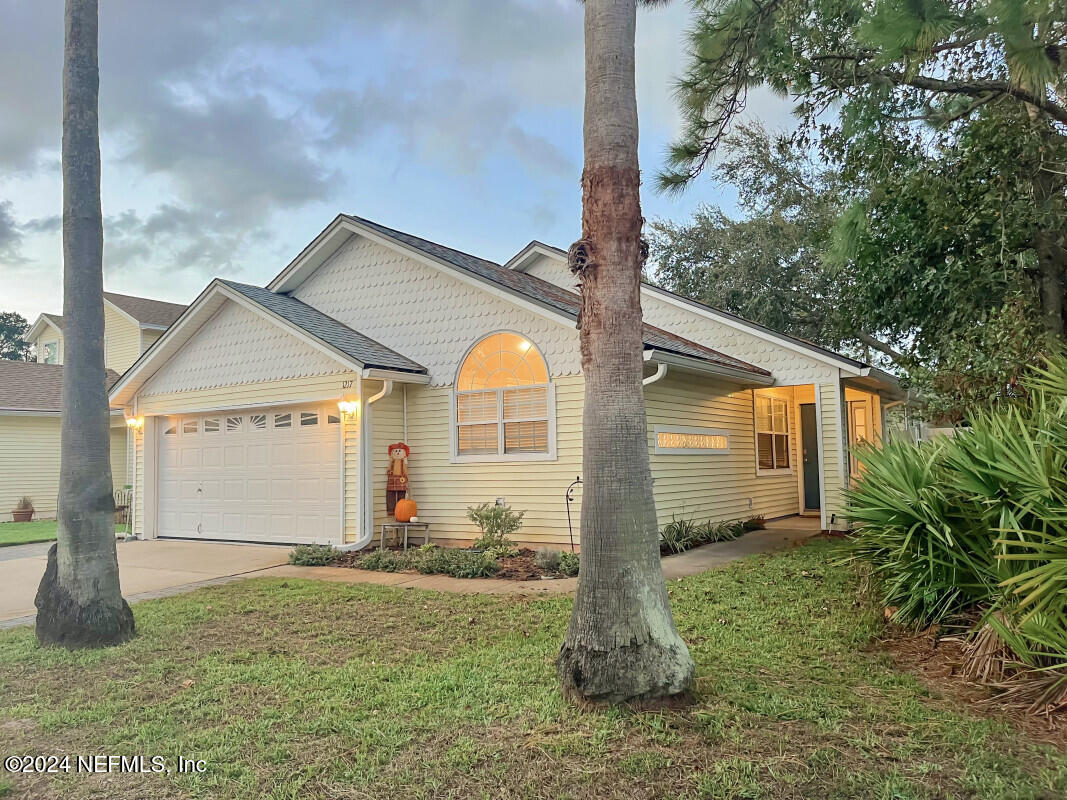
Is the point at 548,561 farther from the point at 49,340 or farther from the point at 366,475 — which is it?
the point at 49,340

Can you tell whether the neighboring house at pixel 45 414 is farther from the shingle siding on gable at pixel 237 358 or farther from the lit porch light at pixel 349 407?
the lit porch light at pixel 349 407

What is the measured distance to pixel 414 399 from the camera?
12461 millimetres

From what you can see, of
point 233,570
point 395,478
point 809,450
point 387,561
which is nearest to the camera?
point 387,561

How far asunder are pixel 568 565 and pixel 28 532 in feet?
45.2

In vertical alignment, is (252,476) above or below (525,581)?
above

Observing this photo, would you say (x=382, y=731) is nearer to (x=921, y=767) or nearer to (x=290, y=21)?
(x=921, y=767)

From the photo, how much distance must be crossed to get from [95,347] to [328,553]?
5.41 metres

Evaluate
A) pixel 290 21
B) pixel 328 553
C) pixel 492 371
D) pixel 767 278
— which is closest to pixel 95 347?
pixel 328 553

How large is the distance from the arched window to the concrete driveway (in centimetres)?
358

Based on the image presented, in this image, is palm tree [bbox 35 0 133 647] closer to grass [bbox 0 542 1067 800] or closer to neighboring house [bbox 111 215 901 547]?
grass [bbox 0 542 1067 800]

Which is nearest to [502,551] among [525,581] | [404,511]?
[525,581]

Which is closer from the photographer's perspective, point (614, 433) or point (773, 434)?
point (614, 433)

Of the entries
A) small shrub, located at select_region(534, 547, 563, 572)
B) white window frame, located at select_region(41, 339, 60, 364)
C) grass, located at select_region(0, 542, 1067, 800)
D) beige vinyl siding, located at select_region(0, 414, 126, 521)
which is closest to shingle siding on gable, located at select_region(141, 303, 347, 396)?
small shrub, located at select_region(534, 547, 563, 572)

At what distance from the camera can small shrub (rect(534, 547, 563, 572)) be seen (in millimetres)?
9359
